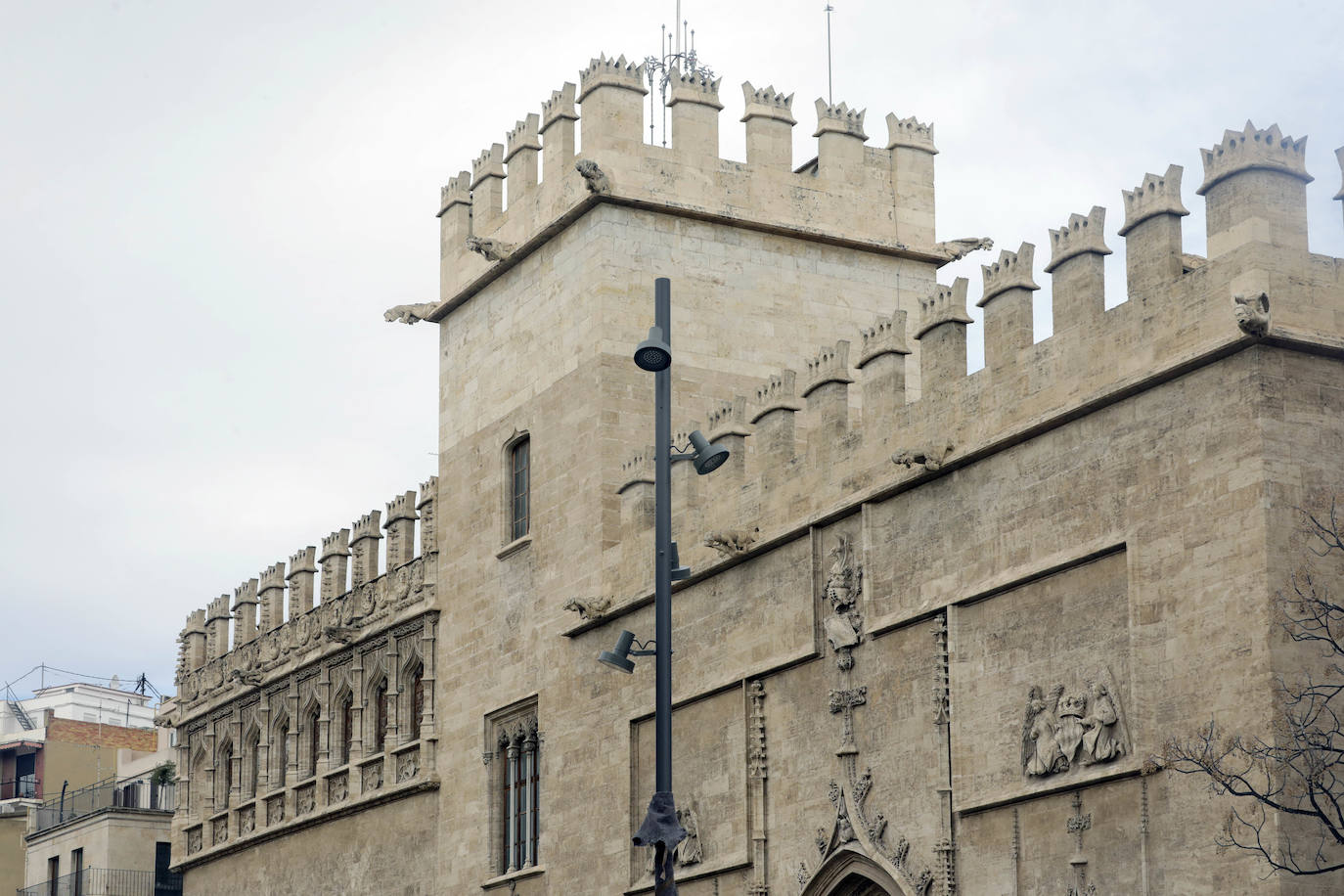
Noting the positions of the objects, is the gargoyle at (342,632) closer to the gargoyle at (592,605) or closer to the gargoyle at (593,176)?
the gargoyle at (592,605)

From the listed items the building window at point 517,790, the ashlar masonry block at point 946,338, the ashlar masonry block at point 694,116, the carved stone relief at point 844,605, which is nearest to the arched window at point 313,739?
the building window at point 517,790

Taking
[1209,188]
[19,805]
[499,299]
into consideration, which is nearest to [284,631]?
[499,299]

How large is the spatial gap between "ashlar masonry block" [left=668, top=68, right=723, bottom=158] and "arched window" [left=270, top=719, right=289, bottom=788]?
13.3 metres

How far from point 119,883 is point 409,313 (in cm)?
1828

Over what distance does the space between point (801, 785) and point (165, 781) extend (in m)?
30.7

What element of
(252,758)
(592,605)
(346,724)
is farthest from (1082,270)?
(252,758)

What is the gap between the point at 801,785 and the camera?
23.1 metres

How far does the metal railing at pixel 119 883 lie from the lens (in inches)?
1780

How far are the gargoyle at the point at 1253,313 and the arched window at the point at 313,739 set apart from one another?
2123cm

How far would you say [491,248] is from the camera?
30.1 metres

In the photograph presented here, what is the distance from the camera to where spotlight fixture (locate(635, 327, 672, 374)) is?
1612 cm

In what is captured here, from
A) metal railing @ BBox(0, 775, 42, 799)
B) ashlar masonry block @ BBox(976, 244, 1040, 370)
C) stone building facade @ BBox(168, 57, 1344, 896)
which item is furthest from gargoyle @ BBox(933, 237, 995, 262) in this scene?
metal railing @ BBox(0, 775, 42, 799)

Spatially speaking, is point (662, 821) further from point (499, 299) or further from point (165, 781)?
point (165, 781)

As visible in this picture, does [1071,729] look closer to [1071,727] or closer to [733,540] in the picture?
[1071,727]
